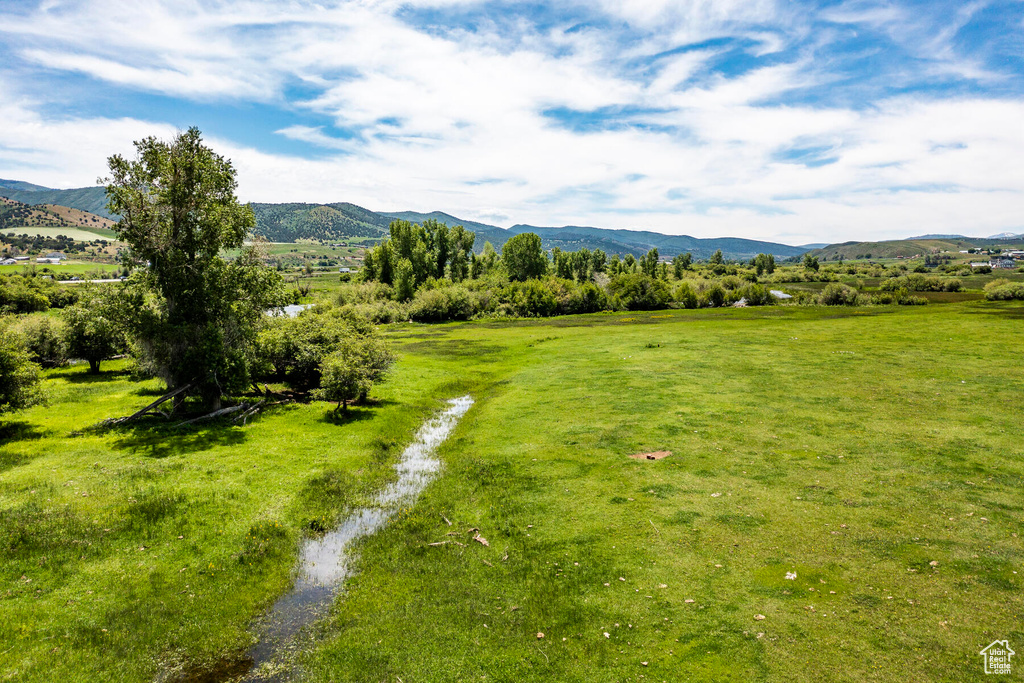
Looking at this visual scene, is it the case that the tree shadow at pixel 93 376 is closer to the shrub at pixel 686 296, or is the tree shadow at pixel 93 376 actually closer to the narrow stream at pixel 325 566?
the narrow stream at pixel 325 566

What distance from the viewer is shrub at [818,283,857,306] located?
115 meters

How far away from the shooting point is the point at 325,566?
16.8 m

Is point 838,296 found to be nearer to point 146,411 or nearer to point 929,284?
point 929,284

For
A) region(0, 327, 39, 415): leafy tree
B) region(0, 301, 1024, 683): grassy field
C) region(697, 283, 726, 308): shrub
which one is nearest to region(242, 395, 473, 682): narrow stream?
region(0, 301, 1024, 683): grassy field

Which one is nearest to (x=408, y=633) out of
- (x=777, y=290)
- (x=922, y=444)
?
(x=922, y=444)

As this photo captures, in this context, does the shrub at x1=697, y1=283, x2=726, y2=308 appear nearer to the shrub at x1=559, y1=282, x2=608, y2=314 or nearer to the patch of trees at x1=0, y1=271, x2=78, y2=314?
the shrub at x1=559, y1=282, x2=608, y2=314

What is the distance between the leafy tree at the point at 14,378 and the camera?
23.4 m

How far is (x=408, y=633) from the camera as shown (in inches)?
516

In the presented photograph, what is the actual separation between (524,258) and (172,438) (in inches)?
4272

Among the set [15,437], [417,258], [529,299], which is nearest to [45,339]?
[15,437]

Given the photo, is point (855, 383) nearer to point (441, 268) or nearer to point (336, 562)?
point (336, 562)

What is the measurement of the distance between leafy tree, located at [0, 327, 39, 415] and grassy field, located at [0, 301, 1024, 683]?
2.10m

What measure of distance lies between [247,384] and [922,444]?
40.7m

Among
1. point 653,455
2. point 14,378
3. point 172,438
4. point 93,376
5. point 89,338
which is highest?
point 14,378
